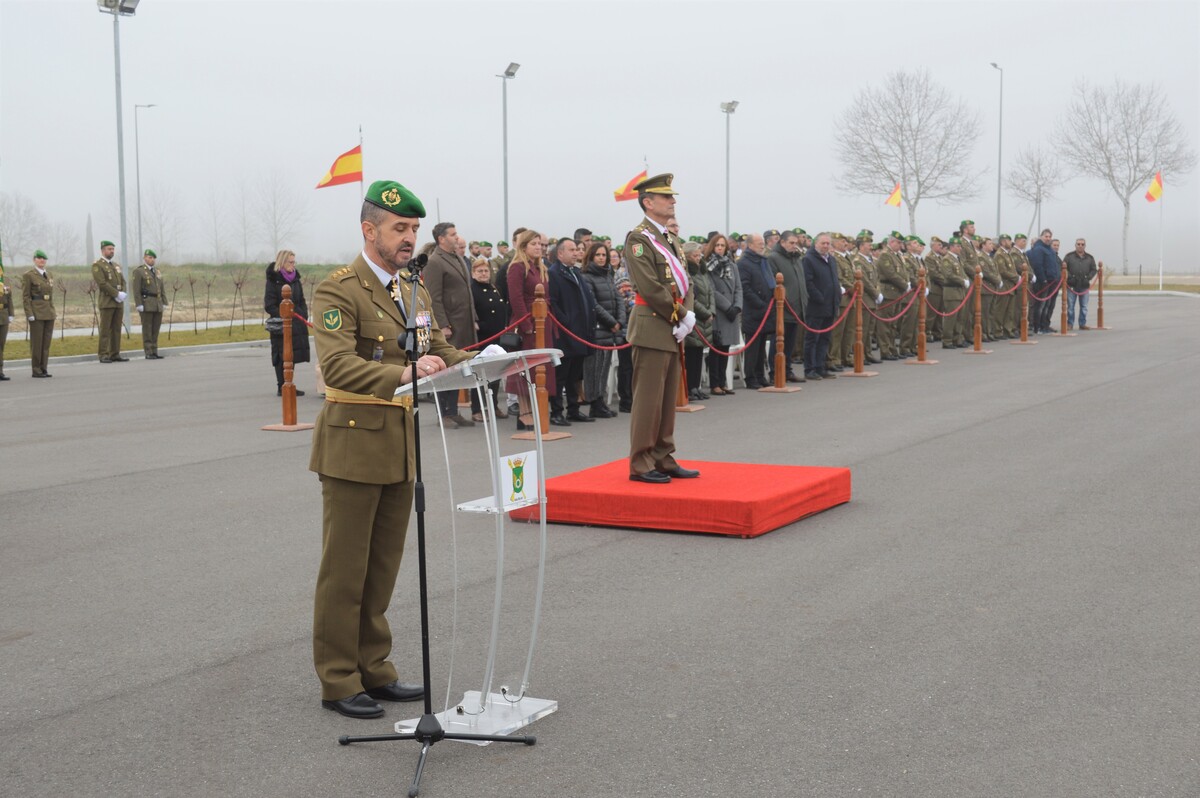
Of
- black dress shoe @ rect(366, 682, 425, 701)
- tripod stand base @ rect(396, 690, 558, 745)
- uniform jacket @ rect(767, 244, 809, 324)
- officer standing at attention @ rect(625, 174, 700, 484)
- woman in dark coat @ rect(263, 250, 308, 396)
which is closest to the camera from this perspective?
tripod stand base @ rect(396, 690, 558, 745)

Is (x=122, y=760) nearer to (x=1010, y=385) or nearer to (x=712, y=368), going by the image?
(x=712, y=368)

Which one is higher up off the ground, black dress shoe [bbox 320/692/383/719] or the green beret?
the green beret

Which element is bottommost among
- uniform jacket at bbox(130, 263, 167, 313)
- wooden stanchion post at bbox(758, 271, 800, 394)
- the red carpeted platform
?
the red carpeted platform

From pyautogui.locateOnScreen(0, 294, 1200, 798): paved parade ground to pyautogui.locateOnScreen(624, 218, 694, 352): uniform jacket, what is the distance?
155 cm

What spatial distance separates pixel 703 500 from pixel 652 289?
172cm

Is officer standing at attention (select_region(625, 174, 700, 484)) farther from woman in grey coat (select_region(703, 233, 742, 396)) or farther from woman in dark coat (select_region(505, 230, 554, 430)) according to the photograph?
woman in grey coat (select_region(703, 233, 742, 396))

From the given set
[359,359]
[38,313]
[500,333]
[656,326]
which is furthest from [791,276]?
[359,359]

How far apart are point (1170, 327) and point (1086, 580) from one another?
24553 millimetres

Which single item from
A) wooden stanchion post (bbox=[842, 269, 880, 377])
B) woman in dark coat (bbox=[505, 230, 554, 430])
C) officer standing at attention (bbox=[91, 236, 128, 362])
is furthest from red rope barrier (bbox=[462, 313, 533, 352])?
officer standing at attention (bbox=[91, 236, 128, 362])

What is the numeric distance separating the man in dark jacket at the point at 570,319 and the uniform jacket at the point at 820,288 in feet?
17.2

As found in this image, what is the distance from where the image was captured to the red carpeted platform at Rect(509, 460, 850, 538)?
8.20 m

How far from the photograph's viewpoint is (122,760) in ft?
15.0

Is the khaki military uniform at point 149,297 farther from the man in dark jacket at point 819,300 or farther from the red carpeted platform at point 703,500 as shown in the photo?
the red carpeted platform at point 703,500

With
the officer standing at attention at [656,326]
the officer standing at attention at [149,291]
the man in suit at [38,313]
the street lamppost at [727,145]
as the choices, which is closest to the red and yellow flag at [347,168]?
the officer standing at attention at [149,291]
